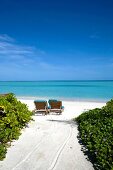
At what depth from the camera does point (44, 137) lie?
361 inches

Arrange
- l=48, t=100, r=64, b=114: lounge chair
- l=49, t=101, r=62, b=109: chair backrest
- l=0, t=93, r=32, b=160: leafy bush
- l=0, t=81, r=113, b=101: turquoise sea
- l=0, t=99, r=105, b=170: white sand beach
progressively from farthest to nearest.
A: 1. l=0, t=81, r=113, b=101: turquoise sea
2. l=49, t=101, r=62, b=109: chair backrest
3. l=48, t=100, r=64, b=114: lounge chair
4. l=0, t=93, r=32, b=160: leafy bush
5. l=0, t=99, r=105, b=170: white sand beach

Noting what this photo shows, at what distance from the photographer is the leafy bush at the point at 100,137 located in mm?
6387

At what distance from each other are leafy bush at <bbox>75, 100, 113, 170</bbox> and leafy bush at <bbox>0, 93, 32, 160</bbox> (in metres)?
2.35

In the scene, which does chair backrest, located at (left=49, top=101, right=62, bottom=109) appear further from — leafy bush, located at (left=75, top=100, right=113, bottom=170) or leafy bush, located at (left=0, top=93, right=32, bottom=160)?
leafy bush, located at (left=0, top=93, right=32, bottom=160)

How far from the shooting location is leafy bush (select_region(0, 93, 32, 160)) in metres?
7.97

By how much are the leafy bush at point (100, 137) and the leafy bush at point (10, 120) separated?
2352mm

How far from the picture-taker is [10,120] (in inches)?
340

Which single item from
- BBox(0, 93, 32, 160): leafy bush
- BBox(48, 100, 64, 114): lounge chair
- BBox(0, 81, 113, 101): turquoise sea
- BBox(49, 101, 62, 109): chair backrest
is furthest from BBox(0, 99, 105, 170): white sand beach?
BBox(0, 81, 113, 101): turquoise sea

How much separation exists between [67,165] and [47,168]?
0.55 m

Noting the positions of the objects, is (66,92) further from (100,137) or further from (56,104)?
(100,137)

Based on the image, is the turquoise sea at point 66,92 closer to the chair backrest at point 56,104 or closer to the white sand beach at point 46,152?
the chair backrest at point 56,104

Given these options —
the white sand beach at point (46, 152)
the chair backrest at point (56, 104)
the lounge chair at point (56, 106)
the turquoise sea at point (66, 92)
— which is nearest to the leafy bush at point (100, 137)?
the white sand beach at point (46, 152)

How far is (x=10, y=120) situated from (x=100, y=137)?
10.2ft

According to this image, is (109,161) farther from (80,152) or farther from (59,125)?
(59,125)
